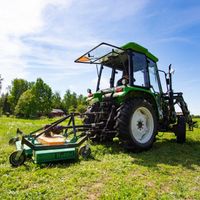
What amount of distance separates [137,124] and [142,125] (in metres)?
Answer: 0.22

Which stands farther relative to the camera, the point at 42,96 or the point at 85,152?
the point at 42,96

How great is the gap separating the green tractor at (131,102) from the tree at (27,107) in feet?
162

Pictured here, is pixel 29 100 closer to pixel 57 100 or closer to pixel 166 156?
pixel 57 100

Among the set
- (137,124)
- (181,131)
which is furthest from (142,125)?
(181,131)

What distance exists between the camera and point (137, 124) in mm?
6375

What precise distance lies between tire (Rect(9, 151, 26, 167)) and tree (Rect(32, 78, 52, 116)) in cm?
5331

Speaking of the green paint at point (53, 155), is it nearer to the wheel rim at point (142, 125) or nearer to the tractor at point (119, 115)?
the tractor at point (119, 115)

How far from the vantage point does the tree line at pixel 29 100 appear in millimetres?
54688

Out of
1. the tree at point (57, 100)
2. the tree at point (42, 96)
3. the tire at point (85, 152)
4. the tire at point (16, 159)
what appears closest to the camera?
the tire at point (16, 159)

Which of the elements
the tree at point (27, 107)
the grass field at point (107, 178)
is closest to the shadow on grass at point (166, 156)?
the grass field at point (107, 178)

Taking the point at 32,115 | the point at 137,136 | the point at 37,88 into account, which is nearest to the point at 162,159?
the point at 137,136

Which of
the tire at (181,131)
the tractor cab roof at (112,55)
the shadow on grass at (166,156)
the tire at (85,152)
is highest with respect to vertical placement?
the tractor cab roof at (112,55)

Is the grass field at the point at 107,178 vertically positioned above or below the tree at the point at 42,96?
below

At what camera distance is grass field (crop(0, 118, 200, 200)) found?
11.0 ft
